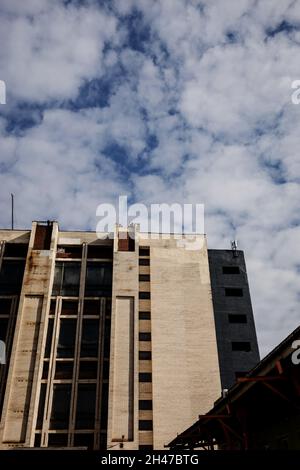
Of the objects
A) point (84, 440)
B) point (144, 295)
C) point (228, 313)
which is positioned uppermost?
point (144, 295)

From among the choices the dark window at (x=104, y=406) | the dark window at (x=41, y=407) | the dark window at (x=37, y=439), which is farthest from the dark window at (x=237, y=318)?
the dark window at (x=37, y=439)

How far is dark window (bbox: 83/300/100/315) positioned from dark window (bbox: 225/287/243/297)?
14.1 meters

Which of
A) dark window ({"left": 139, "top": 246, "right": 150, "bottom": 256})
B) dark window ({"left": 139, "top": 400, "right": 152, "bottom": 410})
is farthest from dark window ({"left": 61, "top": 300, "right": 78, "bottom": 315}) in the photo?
dark window ({"left": 139, "top": 400, "right": 152, "bottom": 410})

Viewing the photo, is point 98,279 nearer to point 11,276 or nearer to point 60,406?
point 11,276

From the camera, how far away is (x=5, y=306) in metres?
37.7

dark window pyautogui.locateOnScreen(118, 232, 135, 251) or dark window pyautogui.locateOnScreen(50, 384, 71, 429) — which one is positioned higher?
dark window pyautogui.locateOnScreen(118, 232, 135, 251)

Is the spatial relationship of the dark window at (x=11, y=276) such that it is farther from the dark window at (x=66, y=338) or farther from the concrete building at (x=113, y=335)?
the dark window at (x=66, y=338)

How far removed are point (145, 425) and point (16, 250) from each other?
21468 millimetres

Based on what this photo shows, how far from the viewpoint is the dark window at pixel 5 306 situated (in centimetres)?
3734

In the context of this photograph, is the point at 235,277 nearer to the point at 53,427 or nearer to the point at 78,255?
the point at 78,255

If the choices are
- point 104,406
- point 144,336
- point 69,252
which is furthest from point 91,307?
point 104,406

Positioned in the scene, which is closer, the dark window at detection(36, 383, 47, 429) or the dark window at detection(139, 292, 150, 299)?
the dark window at detection(36, 383, 47, 429)

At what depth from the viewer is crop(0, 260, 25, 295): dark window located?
126 ft

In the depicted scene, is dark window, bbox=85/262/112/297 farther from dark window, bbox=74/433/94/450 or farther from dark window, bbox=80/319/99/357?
dark window, bbox=74/433/94/450
